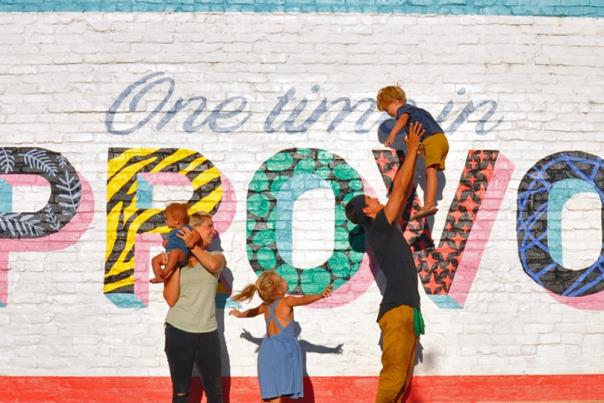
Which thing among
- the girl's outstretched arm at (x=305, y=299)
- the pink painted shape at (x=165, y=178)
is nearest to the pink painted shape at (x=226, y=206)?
the pink painted shape at (x=165, y=178)

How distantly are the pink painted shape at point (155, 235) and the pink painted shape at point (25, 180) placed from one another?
94cm

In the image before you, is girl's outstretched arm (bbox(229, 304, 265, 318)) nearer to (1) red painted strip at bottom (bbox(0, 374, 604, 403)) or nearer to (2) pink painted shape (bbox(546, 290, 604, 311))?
(1) red painted strip at bottom (bbox(0, 374, 604, 403))

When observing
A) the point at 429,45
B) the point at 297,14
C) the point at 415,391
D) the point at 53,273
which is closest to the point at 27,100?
the point at 53,273

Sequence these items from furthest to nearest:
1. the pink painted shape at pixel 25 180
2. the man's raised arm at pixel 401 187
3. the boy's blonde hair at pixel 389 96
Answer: the pink painted shape at pixel 25 180
the boy's blonde hair at pixel 389 96
the man's raised arm at pixel 401 187

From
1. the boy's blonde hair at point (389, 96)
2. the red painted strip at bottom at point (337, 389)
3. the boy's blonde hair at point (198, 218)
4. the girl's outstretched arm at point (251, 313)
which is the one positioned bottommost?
the red painted strip at bottom at point (337, 389)

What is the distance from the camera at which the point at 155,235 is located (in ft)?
25.1

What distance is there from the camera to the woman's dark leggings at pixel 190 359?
22.1ft

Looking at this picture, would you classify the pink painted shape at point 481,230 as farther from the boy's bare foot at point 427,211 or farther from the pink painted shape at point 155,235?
the pink painted shape at point 155,235

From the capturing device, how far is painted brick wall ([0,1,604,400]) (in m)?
7.59

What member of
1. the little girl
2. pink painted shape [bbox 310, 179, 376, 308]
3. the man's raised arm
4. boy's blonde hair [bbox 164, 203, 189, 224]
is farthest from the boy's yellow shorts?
boy's blonde hair [bbox 164, 203, 189, 224]

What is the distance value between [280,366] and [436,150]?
2.31 meters

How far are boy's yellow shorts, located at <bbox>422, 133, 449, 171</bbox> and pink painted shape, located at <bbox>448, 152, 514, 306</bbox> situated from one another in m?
0.69

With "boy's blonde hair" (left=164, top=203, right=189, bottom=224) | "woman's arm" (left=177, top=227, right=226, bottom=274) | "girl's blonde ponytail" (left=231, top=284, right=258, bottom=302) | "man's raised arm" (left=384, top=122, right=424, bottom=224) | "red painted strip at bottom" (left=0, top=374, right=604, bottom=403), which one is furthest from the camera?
"red painted strip at bottom" (left=0, top=374, right=604, bottom=403)

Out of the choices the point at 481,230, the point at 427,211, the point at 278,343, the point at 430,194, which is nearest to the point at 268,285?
the point at 278,343
